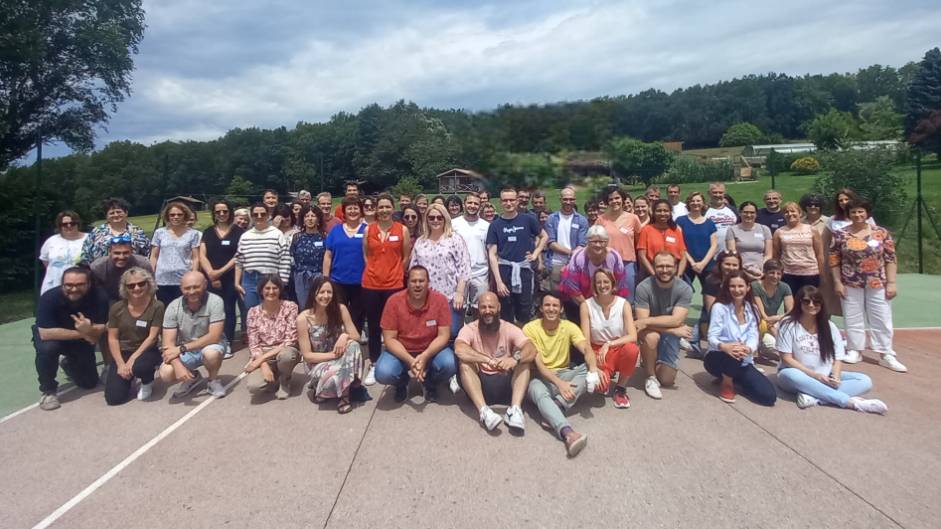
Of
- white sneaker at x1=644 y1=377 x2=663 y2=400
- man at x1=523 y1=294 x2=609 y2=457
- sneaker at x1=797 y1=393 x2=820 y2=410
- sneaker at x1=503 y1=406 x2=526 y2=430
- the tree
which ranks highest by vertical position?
the tree

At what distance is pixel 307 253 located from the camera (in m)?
5.81

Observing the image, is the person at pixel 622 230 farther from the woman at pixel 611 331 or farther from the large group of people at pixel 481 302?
the woman at pixel 611 331

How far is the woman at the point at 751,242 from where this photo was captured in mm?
5781

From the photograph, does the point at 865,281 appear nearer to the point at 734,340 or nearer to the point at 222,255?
the point at 734,340

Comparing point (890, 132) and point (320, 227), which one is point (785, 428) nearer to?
point (320, 227)

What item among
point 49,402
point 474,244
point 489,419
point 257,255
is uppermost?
point 257,255

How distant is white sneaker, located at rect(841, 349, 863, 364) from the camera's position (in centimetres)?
532

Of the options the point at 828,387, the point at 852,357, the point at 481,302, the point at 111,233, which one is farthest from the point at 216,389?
the point at 852,357

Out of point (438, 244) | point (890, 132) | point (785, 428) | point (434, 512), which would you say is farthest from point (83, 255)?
point (890, 132)

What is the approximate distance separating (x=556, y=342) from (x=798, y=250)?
10.6 ft

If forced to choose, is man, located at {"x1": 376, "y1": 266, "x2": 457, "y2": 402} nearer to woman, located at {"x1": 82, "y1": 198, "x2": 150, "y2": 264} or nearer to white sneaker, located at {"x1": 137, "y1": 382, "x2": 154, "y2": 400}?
white sneaker, located at {"x1": 137, "y1": 382, "x2": 154, "y2": 400}

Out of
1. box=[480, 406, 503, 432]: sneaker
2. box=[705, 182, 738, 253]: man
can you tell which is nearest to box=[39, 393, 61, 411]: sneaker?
box=[480, 406, 503, 432]: sneaker

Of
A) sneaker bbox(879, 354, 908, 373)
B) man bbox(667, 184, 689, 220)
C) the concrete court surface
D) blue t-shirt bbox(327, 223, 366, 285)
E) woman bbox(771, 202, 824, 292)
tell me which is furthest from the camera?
man bbox(667, 184, 689, 220)

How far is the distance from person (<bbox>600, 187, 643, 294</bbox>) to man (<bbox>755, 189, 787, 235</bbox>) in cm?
176
